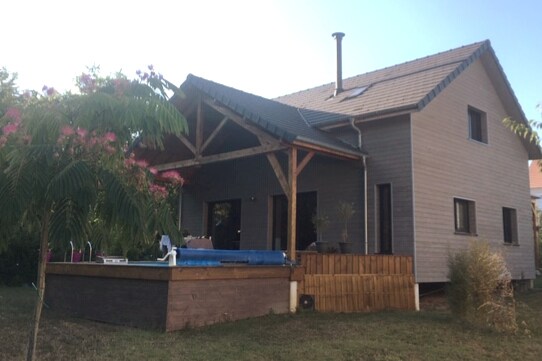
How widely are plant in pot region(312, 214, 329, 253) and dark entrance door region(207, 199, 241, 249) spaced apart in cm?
336

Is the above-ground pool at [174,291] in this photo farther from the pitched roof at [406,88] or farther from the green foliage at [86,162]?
the pitched roof at [406,88]

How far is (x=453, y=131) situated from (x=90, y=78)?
11.9 metres

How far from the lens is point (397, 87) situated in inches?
575

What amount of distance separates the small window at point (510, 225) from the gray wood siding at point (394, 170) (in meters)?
5.71

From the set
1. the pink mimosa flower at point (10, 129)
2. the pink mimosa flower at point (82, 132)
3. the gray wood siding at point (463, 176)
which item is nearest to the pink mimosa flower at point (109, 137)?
the pink mimosa flower at point (82, 132)

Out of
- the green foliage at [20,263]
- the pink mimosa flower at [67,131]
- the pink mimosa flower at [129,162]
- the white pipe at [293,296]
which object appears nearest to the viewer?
the pink mimosa flower at [67,131]

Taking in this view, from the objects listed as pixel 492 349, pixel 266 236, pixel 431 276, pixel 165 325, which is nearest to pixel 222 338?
pixel 165 325

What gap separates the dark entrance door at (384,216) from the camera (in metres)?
13.1

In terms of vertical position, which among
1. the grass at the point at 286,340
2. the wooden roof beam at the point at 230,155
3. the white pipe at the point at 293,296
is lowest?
the grass at the point at 286,340

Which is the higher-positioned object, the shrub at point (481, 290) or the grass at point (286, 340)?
the shrub at point (481, 290)

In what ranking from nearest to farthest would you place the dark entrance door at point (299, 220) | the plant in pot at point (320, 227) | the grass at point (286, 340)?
the grass at point (286, 340), the plant in pot at point (320, 227), the dark entrance door at point (299, 220)

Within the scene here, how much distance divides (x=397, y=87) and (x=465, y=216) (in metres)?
4.11

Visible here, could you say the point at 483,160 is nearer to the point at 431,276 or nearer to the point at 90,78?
the point at 431,276

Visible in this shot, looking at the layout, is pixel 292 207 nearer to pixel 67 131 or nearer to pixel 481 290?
pixel 481 290
